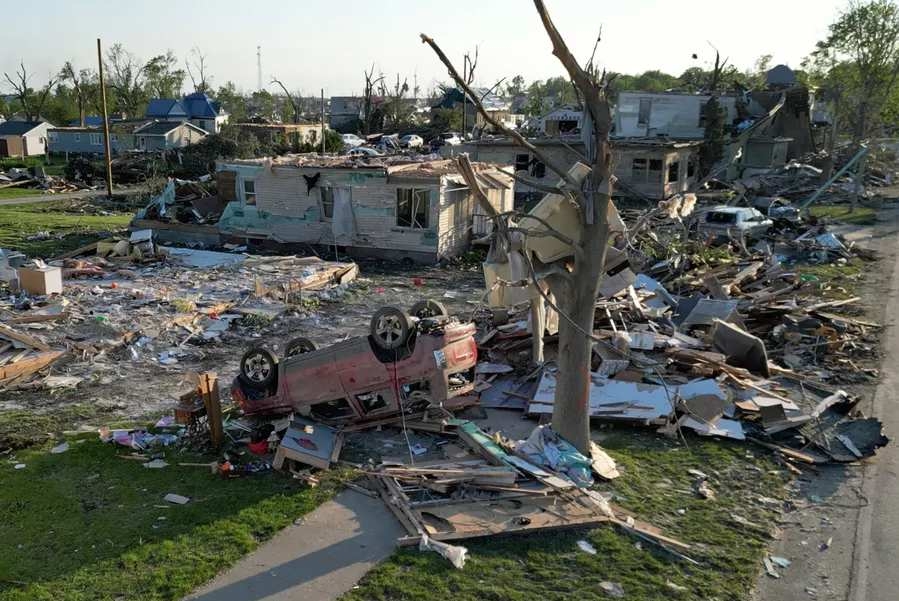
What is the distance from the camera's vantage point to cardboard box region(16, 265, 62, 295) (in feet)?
52.2

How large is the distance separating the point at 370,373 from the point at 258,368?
1.59 m

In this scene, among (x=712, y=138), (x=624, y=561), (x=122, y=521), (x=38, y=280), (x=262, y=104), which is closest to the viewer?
(x=624, y=561)

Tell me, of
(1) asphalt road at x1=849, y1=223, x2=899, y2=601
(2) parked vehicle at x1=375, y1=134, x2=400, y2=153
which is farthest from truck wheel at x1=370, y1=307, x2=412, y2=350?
(2) parked vehicle at x1=375, y1=134, x2=400, y2=153

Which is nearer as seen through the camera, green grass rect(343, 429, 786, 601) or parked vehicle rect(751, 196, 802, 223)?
green grass rect(343, 429, 786, 601)

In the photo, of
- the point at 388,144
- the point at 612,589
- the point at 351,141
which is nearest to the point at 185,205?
the point at 612,589

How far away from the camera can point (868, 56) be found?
4919 cm

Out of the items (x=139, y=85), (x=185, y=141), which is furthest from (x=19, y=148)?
(x=139, y=85)

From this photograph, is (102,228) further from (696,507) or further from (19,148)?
(19,148)

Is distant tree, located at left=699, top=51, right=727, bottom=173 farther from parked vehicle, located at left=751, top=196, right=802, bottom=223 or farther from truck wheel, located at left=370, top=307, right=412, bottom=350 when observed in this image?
truck wheel, located at left=370, top=307, right=412, bottom=350

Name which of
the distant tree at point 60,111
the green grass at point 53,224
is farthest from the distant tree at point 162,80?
the green grass at point 53,224

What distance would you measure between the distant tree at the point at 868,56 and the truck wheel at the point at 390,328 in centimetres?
4667

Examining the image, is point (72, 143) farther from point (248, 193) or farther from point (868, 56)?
point (868, 56)

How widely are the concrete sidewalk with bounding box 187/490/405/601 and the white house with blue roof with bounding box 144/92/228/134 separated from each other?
221 feet

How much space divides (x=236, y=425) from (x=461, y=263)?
536 inches
